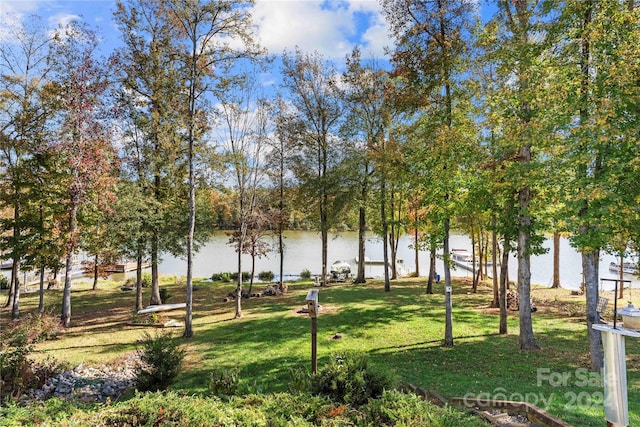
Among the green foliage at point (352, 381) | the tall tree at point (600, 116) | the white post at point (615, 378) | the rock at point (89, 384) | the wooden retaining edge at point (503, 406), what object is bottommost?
the rock at point (89, 384)

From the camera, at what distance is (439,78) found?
9.89 metres

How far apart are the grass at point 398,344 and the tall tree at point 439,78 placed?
1.59 metres

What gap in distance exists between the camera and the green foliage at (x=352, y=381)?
4.64 meters

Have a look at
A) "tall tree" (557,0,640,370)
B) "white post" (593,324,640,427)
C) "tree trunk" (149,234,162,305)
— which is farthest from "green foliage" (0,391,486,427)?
"tree trunk" (149,234,162,305)

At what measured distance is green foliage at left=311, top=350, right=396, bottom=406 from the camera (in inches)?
183

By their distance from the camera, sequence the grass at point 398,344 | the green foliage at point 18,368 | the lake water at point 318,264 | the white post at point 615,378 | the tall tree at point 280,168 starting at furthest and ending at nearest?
the lake water at point 318,264, the tall tree at point 280,168, the grass at point 398,344, the green foliage at point 18,368, the white post at point 615,378

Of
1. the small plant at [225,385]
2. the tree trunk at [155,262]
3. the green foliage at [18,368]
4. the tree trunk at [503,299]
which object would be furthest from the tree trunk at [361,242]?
the green foliage at [18,368]

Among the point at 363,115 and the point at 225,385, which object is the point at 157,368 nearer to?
the point at 225,385

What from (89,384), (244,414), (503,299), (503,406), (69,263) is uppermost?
(69,263)

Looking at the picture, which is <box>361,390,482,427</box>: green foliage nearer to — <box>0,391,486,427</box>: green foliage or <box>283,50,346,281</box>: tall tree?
<box>0,391,486,427</box>: green foliage

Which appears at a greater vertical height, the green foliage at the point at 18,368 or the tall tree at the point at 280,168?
the tall tree at the point at 280,168

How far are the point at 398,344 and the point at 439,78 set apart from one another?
743cm

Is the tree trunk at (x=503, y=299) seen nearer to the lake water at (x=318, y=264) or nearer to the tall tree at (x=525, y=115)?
the tall tree at (x=525, y=115)

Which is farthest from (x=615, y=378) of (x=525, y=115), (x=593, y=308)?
(x=525, y=115)
